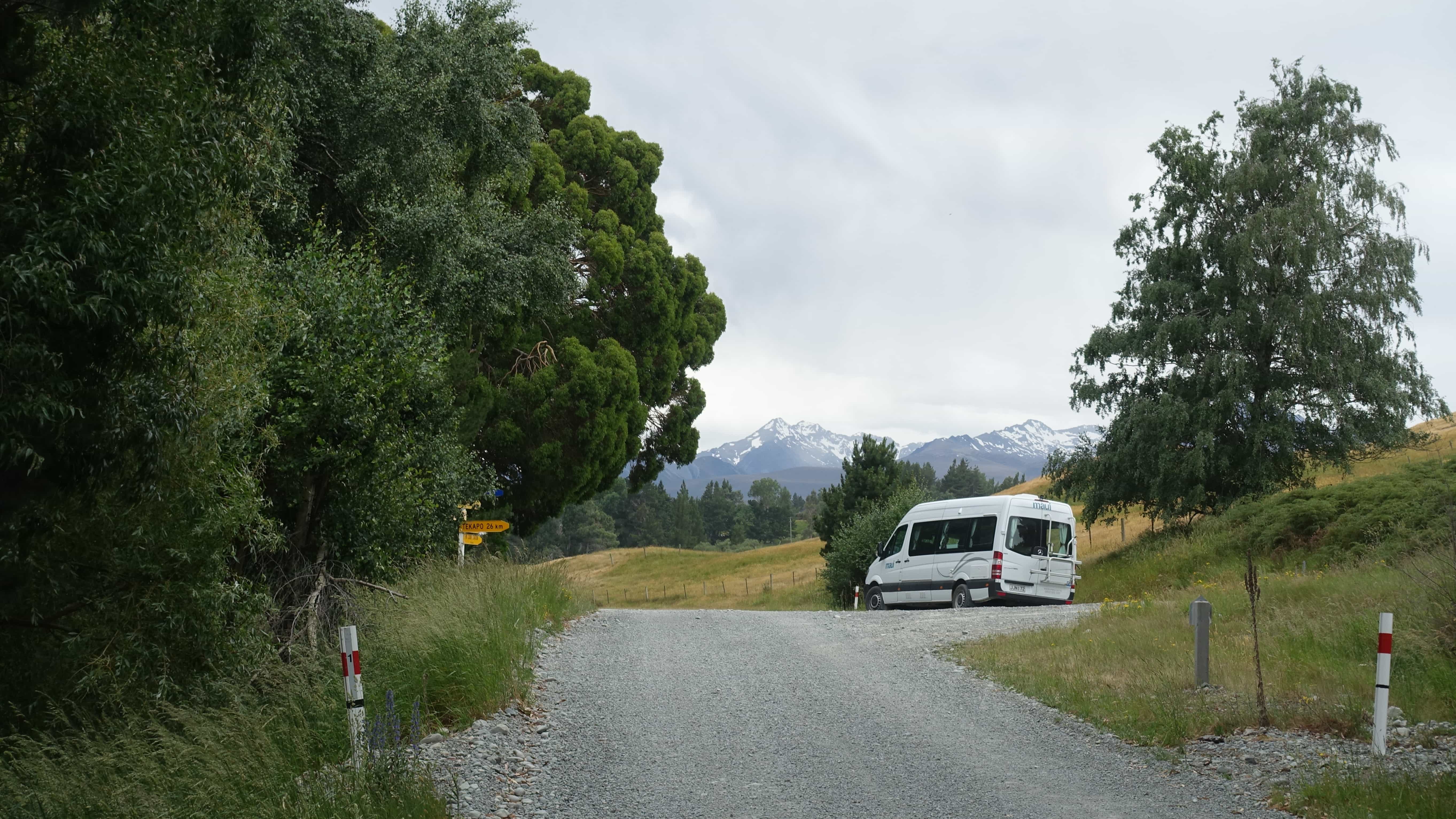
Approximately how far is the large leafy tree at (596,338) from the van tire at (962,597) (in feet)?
29.7

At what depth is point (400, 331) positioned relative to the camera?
12281mm

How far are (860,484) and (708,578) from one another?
3052 cm

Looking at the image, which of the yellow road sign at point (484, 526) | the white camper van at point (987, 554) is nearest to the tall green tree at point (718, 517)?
the white camper van at point (987, 554)

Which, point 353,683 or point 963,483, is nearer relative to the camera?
point 353,683

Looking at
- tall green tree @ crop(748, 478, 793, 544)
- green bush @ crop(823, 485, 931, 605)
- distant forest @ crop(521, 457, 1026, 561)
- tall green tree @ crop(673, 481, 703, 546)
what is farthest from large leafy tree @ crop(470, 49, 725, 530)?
tall green tree @ crop(748, 478, 793, 544)

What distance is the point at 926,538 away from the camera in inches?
861

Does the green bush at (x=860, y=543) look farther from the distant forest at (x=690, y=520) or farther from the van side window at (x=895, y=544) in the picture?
the distant forest at (x=690, y=520)

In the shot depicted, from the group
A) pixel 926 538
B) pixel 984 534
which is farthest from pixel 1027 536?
pixel 926 538

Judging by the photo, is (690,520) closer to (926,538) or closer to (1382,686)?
(926,538)

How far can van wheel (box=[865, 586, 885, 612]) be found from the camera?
74.9ft

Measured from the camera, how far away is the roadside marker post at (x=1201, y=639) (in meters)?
9.23

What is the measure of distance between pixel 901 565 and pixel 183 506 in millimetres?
16136

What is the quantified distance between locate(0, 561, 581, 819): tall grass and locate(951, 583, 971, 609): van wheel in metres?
11.7

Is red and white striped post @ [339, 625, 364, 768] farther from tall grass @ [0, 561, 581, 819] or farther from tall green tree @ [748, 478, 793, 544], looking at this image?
tall green tree @ [748, 478, 793, 544]
